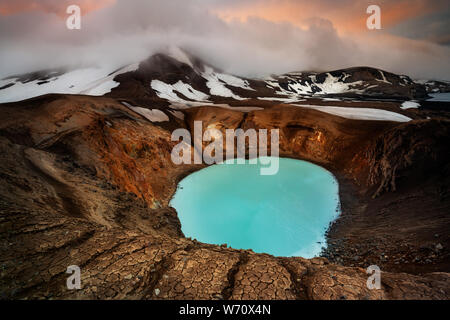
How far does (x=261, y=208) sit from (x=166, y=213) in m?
7.58

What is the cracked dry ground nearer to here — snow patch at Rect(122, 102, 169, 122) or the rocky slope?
the rocky slope

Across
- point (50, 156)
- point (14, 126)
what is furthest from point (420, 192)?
point (14, 126)

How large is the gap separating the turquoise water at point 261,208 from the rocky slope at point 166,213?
47.5 inches

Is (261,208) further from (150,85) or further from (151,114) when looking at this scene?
(150,85)

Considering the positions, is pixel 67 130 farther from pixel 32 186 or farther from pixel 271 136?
pixel 271 136

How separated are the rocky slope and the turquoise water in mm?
1207

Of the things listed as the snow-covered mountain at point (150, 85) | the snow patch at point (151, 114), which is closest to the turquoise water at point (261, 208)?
the snow patch at point (151, 114)

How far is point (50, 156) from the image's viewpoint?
9.54 metres

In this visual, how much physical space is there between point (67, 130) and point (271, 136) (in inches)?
811

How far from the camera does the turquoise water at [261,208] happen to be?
11.3m

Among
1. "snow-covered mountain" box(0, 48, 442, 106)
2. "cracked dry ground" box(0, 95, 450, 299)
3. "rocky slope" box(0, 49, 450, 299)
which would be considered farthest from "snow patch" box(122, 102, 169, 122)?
"cracked dry ground" box(0, 95, 450, 299)

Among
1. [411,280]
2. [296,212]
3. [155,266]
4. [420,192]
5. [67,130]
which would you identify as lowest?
[296,212]

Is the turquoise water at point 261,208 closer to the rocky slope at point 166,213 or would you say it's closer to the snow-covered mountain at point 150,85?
the rocky slope at point 166,213

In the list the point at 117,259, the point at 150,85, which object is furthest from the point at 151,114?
the point at 150,85
